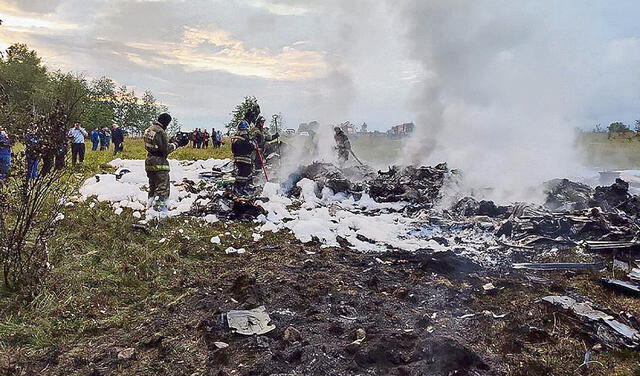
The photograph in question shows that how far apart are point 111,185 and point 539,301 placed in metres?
9.79

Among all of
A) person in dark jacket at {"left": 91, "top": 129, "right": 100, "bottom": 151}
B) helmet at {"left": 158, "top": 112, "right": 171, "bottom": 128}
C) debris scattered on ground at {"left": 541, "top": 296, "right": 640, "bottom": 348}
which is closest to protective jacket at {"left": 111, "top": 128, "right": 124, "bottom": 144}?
person in dark jacket at {"left": 91, "top": 129, "right": 100, "bottom": 151}

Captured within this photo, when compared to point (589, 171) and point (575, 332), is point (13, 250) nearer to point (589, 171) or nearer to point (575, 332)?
point (575, 332)

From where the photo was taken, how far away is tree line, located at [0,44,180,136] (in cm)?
480

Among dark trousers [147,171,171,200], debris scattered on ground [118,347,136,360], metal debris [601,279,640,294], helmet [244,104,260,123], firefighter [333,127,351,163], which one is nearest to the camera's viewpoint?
debris scattered on ground [118,347,136,360]

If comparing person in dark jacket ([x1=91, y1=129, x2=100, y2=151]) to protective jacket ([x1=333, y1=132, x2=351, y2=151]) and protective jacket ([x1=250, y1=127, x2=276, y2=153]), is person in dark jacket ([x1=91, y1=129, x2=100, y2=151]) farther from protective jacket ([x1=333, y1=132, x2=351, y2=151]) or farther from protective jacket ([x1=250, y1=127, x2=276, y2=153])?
protective jacket ([x1=333, y1=132, x2=351, y2=151])

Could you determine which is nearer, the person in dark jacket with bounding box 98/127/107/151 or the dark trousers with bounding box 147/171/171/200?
the dark trousers with bounding box 147/171/171/200

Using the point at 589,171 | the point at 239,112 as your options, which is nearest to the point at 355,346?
the point at 589,171

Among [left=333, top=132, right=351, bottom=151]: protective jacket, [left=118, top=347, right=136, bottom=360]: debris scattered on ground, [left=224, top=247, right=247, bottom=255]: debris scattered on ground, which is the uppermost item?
[left=333, top=132, right=351, bottom=151]: protective jacket

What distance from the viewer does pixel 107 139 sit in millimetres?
22766

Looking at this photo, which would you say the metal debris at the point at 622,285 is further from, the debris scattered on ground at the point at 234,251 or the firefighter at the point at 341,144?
the firefighter at the point at 341,144

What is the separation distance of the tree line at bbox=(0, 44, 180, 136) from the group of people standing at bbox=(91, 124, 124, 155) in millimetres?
1167

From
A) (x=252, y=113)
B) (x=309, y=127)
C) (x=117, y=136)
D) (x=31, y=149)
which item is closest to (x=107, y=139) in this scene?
(x=117, y=136)

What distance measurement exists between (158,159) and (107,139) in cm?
1634

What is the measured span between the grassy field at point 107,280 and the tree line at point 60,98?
76.9 inches
